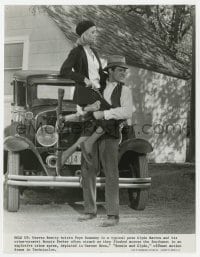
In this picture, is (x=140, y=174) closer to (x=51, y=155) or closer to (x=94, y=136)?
(x=94, y=136)

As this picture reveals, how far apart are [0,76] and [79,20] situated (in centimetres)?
86

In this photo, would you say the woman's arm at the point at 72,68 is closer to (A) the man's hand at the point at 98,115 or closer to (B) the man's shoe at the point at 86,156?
(A) the man's hand at the point at 98,115

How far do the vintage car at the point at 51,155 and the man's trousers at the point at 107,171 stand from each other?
80mm

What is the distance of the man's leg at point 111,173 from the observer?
3.87m

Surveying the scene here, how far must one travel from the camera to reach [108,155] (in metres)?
3.86

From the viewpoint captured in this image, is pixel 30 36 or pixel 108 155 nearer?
pixel 108 155

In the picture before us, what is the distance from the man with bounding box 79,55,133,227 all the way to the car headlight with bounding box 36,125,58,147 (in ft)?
1.23

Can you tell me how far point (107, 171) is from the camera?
388 centimetres

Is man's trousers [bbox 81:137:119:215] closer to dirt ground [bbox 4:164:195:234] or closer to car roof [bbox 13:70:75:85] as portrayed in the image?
dirt ground [bbox 4:164:195:234]

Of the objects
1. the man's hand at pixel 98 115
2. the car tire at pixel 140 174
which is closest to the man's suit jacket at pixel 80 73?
the man's hand at pixel 98 115

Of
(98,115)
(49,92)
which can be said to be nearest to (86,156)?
(98,115)

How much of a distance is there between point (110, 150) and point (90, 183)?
1.09ft
